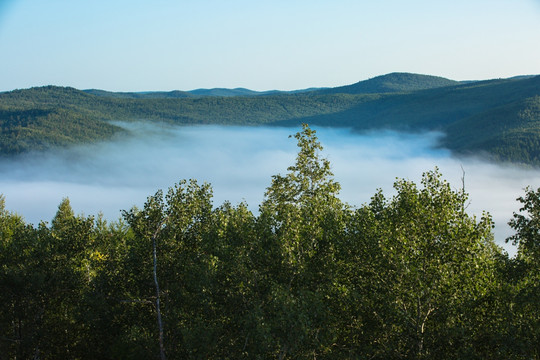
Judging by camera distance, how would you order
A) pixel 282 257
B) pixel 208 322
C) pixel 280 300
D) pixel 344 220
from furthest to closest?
pixel 344 220 < pixel 208 322 < pixel 282 257 < pixel 280 300

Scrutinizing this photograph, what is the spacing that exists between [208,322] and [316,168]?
32.3 ft

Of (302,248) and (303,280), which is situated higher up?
(302,248)

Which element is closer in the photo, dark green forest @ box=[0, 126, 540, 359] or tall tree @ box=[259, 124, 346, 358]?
tall tree @ box=[259, 124, 346, 358]

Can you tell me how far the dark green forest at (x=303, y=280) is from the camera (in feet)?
83.2

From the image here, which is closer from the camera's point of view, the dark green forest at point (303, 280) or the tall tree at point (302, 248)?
the tall tree at point (302, 248)

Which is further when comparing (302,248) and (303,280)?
(303,280)

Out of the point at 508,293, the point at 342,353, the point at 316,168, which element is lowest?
the point at 342,353

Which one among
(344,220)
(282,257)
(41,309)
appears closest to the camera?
(282,257)

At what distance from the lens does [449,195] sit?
2775 centimetres

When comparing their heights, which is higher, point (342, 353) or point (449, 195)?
point (449, 195)

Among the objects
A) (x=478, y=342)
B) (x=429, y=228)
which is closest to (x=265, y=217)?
(x=429, y=228)

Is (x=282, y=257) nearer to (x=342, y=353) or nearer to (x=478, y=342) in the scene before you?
(x=342, y=353)

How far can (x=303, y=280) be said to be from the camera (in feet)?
90.5

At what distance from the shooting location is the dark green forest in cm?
2536
